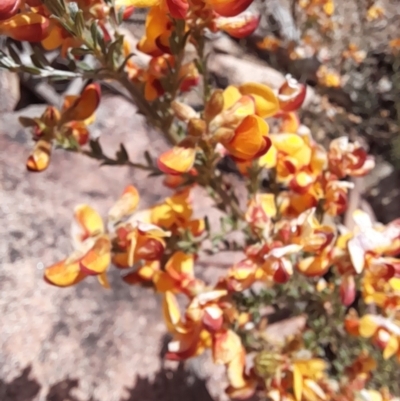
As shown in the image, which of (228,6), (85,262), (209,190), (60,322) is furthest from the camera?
(60,322)

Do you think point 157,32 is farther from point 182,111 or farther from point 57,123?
point 57,123

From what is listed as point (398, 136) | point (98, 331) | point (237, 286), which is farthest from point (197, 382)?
point (398, 136)

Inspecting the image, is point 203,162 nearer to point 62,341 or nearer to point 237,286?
point 237,286

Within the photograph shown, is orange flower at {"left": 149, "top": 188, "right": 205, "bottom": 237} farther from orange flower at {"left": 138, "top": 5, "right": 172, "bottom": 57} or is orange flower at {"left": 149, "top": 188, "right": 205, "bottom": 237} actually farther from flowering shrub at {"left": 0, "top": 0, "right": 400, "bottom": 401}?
orange flower at {"left": 138, "top": 5, "right": 172, "bottom": 57}

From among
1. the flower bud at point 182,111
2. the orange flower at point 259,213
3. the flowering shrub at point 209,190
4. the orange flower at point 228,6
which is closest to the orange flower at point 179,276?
the flowering shrub at point 209,190

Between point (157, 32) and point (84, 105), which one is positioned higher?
point (157, 32)

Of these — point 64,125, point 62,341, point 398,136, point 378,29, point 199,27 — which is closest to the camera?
point 199,27

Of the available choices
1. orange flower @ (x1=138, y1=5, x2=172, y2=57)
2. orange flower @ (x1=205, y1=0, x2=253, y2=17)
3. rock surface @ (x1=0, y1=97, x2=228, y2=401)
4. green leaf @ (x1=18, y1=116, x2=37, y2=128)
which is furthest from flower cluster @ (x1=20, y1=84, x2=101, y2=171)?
rock surface @ (x1=0, y1=97, x2=228, y2=401)

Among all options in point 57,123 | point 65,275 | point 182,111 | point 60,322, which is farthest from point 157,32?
point 60,322

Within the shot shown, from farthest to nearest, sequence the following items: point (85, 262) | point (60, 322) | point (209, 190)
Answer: point (60, 322)
point (209, 190)
point (85, 262)

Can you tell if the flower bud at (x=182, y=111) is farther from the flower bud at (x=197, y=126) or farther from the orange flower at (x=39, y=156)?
the orange flower at (x=39, y=156)
